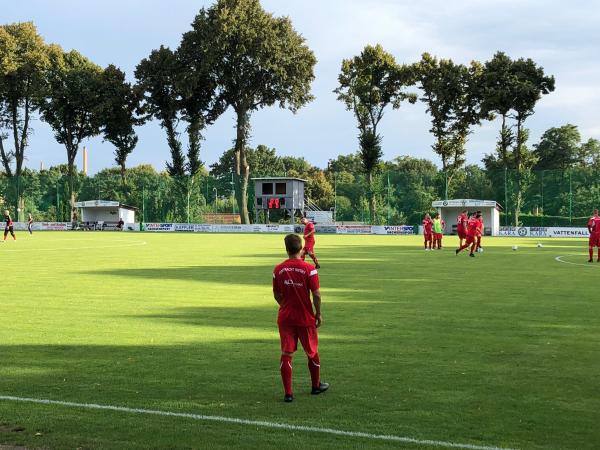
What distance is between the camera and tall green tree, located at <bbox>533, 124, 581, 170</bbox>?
111 metres

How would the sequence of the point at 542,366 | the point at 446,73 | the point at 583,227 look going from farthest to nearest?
1. the point at 446,73
2. the point at 583,227
3. the point at 542,366

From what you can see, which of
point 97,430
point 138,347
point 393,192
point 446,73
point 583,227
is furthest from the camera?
point 446,73

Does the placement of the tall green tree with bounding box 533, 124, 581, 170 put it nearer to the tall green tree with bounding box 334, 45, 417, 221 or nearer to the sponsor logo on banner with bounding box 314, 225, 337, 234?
the tall green tree with bounding box 334, 45, 417, 221

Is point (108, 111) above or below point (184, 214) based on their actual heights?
above

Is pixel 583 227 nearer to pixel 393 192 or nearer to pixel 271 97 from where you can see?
pixel 393 192

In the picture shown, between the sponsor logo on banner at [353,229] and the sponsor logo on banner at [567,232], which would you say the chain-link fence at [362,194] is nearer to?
the sponsor logo on banner at [567,232]

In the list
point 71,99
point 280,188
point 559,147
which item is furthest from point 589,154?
point 71,99

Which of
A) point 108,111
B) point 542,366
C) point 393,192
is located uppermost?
point 108,111

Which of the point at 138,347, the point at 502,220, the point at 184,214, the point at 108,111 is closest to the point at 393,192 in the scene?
the point at 502,220

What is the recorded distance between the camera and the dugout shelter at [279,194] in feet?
249

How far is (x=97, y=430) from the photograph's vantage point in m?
6.28

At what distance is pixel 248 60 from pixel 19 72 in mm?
28781

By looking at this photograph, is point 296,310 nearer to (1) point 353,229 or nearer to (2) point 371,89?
(1) point 353,229

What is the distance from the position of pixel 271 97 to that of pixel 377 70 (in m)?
13.1
